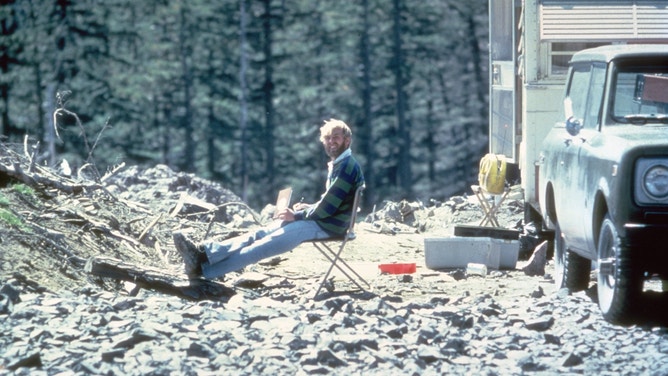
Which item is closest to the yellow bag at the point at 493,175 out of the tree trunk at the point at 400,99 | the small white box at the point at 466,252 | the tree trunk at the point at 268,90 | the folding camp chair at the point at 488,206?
the folding camp chair at the point at 488,206

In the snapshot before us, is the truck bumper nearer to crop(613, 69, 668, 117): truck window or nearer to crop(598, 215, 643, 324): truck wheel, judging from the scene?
crop(598, 215, 643, 324): truck wheel

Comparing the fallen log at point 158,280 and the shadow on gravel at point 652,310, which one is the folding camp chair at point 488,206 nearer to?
the shadow on gravel at point 652,310

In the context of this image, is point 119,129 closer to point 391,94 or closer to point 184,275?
point 391,94

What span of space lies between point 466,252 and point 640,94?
139 inches

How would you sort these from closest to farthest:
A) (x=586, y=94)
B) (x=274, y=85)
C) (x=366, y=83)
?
(x=586, y=94) < (x=366, y=83) < (x=274, y=85)

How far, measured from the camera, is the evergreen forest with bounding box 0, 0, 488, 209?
4459 centimetres

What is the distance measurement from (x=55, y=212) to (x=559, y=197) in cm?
445

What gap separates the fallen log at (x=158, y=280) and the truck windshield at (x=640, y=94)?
10.2 ft

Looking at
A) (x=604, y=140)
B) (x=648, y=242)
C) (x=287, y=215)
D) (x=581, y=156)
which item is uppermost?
(x=604, y=140)

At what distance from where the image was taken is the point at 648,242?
294 inches

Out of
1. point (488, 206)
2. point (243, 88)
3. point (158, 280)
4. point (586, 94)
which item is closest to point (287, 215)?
point (158, 280)

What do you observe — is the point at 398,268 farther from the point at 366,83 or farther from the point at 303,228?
the point at 366,83

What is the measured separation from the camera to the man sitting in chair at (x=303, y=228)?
9.46m

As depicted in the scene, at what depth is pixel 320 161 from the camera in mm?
48188
